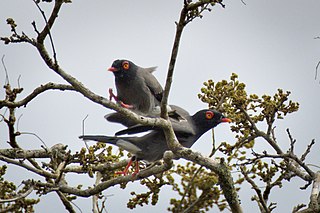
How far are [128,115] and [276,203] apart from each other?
97.6 inches

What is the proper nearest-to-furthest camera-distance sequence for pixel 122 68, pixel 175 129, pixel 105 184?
pixel 105 184 → pixel 175 129 → pixel 122 68

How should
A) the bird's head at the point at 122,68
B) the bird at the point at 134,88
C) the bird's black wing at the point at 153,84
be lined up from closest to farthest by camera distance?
the bird at the point at 134,88 < the bird's head at the point at 122,68 < the bird's black wing at the point at 153,84

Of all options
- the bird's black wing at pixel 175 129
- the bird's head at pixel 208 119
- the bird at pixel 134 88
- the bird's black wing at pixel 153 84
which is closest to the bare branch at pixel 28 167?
the bird's black wing at pixel 175 129

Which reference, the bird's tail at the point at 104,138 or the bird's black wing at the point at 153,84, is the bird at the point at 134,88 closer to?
the bird's black wing at the point at 153,84

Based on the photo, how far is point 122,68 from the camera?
883 centimetres

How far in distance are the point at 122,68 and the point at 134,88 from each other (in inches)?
15.4

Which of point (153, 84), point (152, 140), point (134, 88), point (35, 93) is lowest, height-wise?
point (35, 93)

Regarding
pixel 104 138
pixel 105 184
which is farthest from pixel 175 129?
pixel 105 184

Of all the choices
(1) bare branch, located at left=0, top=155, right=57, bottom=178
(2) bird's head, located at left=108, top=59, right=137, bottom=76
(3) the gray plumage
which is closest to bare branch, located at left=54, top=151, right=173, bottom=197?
(1) bare branch, located at left=0, top=155, right=57, bottom=178

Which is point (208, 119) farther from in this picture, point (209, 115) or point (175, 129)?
point (175, 129)

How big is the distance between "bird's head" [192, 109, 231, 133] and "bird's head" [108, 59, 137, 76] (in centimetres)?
132

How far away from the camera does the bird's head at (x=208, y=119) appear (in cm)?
895

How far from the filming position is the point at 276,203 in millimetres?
7488

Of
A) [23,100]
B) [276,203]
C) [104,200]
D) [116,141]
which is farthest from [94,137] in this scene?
[276,203]
